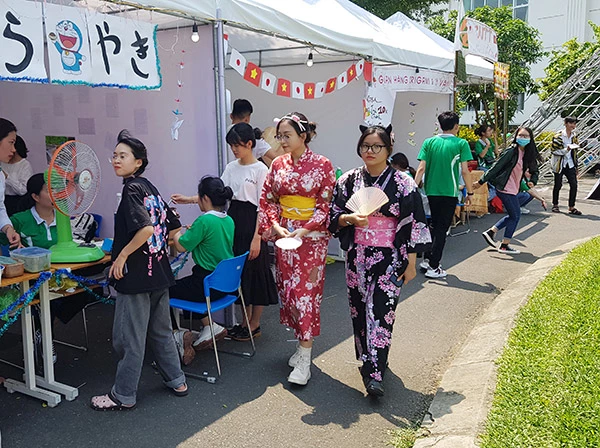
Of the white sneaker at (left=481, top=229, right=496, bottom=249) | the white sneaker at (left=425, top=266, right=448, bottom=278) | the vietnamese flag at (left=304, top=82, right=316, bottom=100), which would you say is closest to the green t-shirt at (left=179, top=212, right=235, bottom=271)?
the vietnamese flag at (left=304, top=82, right=316, bottom=100)

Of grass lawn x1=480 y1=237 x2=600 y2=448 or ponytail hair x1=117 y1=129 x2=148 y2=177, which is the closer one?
grass lawn x1=480 y1=237 x2=600 y2=448

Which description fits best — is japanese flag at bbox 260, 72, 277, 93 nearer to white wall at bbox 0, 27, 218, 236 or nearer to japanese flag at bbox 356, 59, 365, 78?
white wall at bbox 0, 27, 218, 236

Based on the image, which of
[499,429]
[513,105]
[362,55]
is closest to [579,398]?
[499,429]

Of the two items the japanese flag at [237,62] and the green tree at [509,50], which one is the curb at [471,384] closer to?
the japanese flag at [237,62]

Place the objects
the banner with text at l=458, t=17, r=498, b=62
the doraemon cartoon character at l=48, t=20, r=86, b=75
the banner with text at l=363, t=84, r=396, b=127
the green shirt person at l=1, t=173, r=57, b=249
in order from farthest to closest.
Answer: the banner with text at l=458, t=17, r=498, b=62 → the banner with text at l=363, t=84, r=396, b=127 → the green shirt person at l=1, t=173, r=57, b=249 → the doraemon cartoon character at l=48, t=20, r=86, b=75


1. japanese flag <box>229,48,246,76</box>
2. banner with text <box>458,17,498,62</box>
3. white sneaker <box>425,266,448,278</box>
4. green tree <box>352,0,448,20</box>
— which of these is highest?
green tree <box>352,0,448,20</box>

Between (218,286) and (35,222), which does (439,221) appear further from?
(35,222)

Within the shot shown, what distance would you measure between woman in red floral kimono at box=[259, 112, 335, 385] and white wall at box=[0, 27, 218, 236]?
1.12m

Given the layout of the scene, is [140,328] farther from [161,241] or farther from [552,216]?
[552,216]

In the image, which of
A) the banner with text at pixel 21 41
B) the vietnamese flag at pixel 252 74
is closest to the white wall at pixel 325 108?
the vietnamese flag at pixel 252 74

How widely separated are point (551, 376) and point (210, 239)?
2.34 m

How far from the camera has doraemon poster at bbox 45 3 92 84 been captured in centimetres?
350

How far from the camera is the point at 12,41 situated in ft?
10.7

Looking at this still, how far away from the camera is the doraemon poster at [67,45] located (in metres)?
3.50
